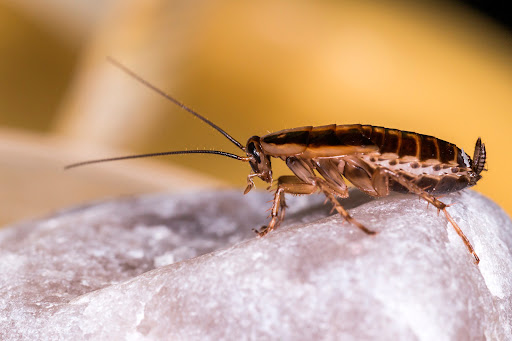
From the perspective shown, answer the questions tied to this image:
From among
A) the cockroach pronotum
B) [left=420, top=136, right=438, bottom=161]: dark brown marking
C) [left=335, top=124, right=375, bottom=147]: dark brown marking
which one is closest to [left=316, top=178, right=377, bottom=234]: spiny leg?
the cockroach pronotum

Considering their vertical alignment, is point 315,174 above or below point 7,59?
above

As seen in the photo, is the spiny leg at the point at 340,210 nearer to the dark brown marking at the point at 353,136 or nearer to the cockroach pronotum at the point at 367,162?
the cockroach pronotum at the point at 367,162

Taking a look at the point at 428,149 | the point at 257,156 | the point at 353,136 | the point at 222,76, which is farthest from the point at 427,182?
the point at 222,76

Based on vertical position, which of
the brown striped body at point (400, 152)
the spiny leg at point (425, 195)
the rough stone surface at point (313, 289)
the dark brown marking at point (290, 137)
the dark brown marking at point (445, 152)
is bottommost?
the rough stone surface at point (313, 289)

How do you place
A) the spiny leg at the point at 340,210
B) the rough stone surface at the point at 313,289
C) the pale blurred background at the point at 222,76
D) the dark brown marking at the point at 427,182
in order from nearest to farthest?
1. the rough stone surface at the point at 313,289
2. the spiny leg at the point at 340,210
3. the dark brown marking at the point at 427,182
4. the pale blurred background at the point at 222,76

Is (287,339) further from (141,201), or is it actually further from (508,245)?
(141,201)

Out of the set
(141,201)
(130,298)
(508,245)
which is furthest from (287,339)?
(141,201)

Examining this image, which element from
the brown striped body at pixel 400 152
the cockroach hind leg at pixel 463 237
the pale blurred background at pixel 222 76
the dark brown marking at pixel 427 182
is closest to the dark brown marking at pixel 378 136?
the brown striped body at pixel 400 152
